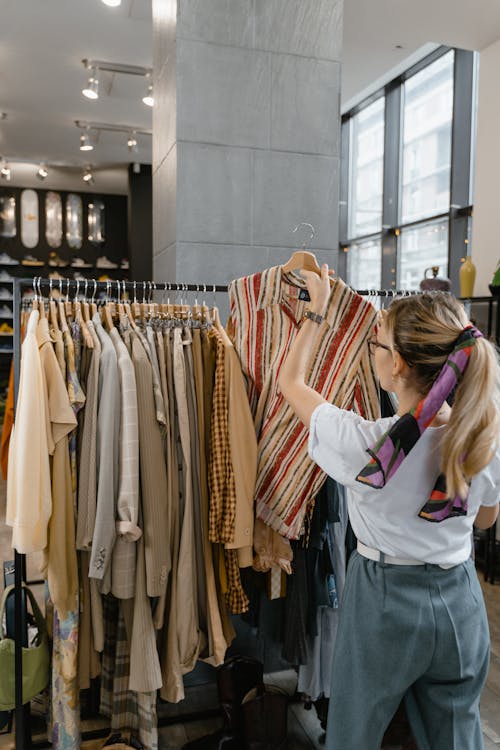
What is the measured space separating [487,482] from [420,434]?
239mm

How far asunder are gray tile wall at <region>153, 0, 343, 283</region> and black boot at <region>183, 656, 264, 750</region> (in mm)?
1613

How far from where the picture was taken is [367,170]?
716 centimetres

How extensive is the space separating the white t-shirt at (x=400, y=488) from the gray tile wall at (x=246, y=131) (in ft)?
5.28

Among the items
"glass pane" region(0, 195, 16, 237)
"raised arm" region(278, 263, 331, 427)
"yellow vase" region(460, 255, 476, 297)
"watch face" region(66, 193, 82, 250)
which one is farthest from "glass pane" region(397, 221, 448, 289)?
"glass pane" region(0, 195, 16, 237)

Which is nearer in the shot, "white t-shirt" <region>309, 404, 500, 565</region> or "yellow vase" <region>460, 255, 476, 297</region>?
"white t-shirt" <region>309, 404, 500, 565</region>

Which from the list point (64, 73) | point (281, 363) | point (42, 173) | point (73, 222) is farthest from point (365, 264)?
point (73, 222)

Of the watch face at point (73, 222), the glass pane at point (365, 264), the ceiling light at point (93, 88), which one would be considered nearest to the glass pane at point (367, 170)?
the glass pane at point (365, 264)

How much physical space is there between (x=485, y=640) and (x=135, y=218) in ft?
27.7

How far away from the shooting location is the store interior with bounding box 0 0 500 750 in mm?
2795

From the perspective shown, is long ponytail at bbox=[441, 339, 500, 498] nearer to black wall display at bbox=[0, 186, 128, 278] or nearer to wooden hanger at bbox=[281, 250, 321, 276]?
wooden hanger at bbox=[281, 250, 321, 276]

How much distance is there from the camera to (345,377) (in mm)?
1941

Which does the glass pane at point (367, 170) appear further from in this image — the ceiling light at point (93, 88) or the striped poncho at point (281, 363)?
the striped poncho at point (281, 363)

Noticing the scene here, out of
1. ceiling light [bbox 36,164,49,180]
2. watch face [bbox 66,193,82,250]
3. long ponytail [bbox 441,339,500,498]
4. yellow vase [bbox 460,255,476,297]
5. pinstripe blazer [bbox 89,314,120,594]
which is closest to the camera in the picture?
long ponytail [bbox 441,339,500,498]

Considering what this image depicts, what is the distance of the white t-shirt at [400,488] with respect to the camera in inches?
52.8
